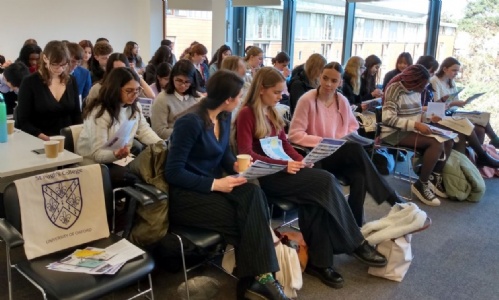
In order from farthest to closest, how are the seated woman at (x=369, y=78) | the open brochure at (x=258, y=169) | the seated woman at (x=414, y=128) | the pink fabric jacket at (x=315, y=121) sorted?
1. the seated woman at (x=369, y=78)
2. the seated woman at (x=414, y=128)
3. the pink fabric jacket at (x=315, y=121)
4. the open brochure at (x=258, y=169)

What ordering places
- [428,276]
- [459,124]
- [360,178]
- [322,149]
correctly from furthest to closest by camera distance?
[459,124], [360,178], [428,276], [322,149]

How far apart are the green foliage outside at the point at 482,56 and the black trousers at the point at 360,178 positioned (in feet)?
11.4

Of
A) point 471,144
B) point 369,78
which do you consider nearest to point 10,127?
point 369,78

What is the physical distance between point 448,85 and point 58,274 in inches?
178

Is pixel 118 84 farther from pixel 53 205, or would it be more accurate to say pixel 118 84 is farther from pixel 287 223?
pixel 287 223

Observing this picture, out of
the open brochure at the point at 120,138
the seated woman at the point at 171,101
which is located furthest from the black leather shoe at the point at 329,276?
the seated woman at the point at 171,101

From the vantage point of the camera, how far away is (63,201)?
2021mm

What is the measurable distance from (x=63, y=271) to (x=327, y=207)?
55.6 inches

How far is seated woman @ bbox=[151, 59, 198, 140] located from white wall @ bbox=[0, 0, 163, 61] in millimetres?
4786

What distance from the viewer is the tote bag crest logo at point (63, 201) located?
6.46 ft

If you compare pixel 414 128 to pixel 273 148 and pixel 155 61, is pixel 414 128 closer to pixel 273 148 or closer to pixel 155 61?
pixel 273 148

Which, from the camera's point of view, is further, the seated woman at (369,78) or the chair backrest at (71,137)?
the seated woman at (369,78)

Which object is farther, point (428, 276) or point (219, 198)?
point (428, 276)

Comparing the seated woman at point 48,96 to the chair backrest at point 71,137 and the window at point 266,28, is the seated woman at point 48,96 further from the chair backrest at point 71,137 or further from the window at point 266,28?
the window at point 266,28
